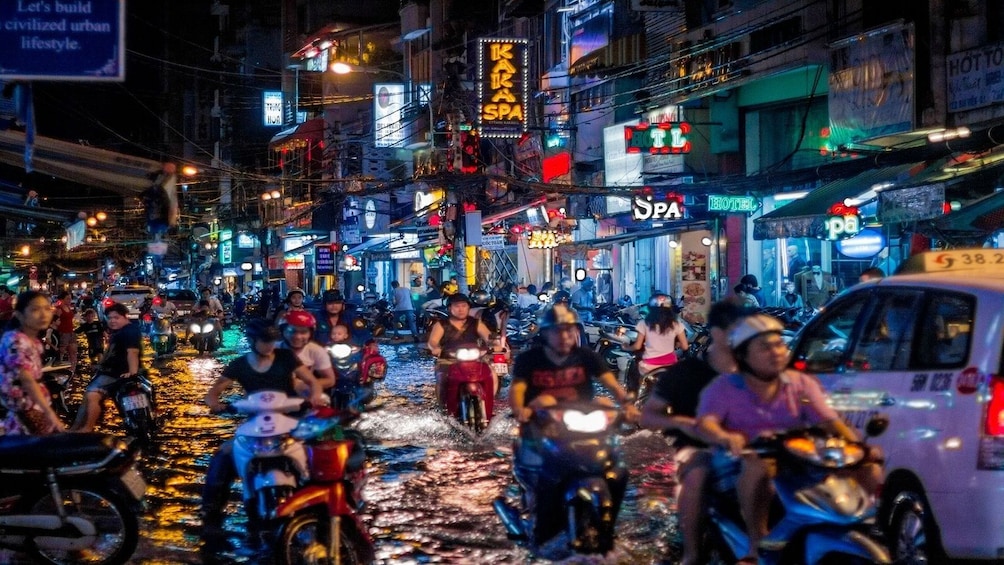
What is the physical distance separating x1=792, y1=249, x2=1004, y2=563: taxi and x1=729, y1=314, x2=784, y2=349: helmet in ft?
4.12

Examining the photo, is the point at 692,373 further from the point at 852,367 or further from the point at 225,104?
the point at 225,104

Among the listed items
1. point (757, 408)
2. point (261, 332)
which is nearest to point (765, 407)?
point (757, 408)

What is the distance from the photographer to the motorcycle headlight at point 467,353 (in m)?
13.2

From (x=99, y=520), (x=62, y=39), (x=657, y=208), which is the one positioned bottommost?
(x=99, y=520)

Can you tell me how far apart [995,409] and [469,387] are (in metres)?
7.96

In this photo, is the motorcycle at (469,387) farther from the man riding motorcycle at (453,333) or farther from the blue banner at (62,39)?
the blue banner at (62,39)

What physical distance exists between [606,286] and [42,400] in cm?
2677

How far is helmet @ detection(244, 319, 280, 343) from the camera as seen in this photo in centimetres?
772

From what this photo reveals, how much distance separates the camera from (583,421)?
673 cm

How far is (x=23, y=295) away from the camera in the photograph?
843cm

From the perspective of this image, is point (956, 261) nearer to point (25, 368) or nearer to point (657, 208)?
point (25, 368)

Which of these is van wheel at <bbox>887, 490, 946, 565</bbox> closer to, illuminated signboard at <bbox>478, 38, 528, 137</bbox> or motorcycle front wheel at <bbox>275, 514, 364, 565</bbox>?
motorcycle front wheel at <bbox>275, 514, 364, 565</bbox>

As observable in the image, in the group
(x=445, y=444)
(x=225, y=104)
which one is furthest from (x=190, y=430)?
(x=225, y=104)

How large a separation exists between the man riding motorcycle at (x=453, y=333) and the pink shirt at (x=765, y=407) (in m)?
7.93
